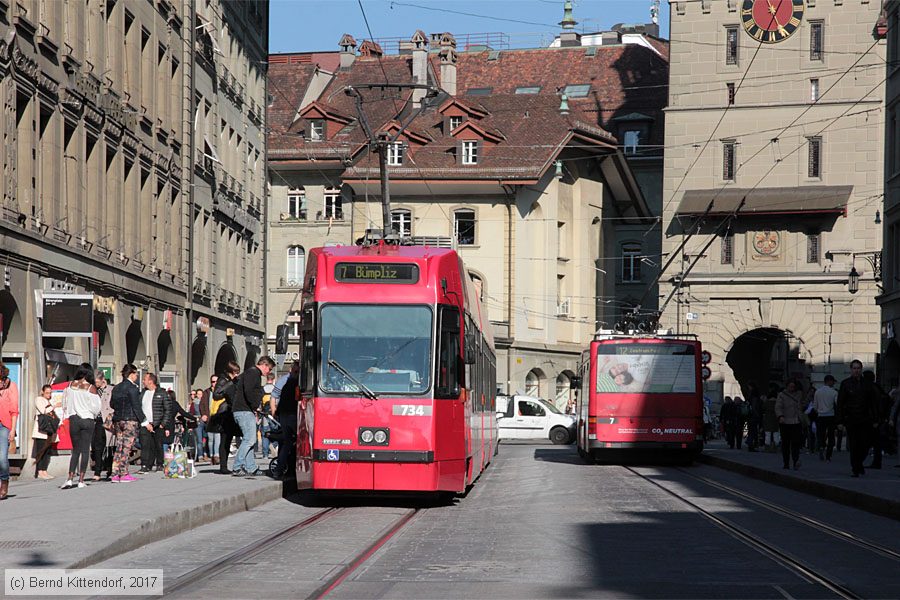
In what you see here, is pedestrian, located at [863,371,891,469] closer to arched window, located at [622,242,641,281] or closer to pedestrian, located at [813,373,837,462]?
pedestrian, located at [813,373,837,462]

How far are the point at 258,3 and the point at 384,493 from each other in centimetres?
3727

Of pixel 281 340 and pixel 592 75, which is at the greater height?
pixel 592 75

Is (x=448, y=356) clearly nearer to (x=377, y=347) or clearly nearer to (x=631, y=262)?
(x=377, y=347)

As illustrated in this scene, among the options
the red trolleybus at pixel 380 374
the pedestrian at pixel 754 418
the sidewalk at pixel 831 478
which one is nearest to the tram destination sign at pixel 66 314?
the red trolleybus at pixel 380 374

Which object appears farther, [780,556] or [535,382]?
[535,382]

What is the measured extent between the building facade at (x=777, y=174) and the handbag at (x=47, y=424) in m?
42.2

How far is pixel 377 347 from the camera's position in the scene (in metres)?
18.2

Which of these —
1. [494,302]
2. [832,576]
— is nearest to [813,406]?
[832,576]

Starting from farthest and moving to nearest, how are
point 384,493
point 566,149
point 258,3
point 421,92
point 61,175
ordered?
point 421,92 < point 566,149 < point 258,3 < point 61,175 < point 384,493

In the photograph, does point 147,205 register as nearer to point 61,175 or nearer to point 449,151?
point 61,175

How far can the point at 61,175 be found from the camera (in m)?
29.5

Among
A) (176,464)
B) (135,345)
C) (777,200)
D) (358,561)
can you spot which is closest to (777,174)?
(777,200)

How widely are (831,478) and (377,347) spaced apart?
28.8 feet

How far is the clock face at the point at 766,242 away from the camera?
63094mm
